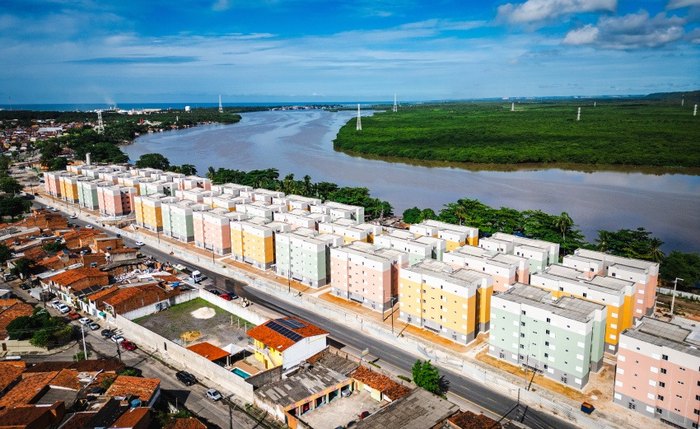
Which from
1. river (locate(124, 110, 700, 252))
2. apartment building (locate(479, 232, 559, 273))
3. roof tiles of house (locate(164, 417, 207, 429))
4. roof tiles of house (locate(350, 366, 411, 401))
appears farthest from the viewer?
river (locate(124, 110, 700, 252))

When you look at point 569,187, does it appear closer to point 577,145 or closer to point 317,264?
point 577,145

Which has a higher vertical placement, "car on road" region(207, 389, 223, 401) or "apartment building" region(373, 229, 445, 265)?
"apartment building" region(373, 229, 445, 265)

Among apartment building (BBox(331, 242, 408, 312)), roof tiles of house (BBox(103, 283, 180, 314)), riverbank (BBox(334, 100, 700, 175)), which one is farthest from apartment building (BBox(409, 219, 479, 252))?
riverbank (BBox(334, 100, 700, 175))

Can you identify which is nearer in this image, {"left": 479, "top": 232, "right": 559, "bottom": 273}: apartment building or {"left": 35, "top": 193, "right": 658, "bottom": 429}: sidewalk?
{"left": 35, "top": 193, "right": 658, "bottom": 429}: sidewalk

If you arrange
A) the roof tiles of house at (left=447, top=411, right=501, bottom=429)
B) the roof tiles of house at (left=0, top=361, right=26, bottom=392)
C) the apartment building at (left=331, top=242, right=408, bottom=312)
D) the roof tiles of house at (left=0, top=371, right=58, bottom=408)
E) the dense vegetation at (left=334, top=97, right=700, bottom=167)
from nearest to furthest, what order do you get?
1. the roof tiles of house at (left=447, top=411, right=501, bottom=429)
2. the roof tiles of house at (left=0, top=371, right=58, bottom=408)
3. the roof tiles of house at (left=0, top=361, right=26, bottom=392)
4. the apartment building at (left=331, top=242, right=408, bottom=312)
5. the dense vegetation at (left=334, top=97, right=700, bottom=167)

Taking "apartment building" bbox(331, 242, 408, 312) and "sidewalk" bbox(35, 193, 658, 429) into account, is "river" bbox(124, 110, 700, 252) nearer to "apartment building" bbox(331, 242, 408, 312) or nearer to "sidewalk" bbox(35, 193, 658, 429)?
"apartment building" bbox(331, 242, 408, 312)

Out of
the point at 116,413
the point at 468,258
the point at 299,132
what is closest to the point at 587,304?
the point at 468,258
